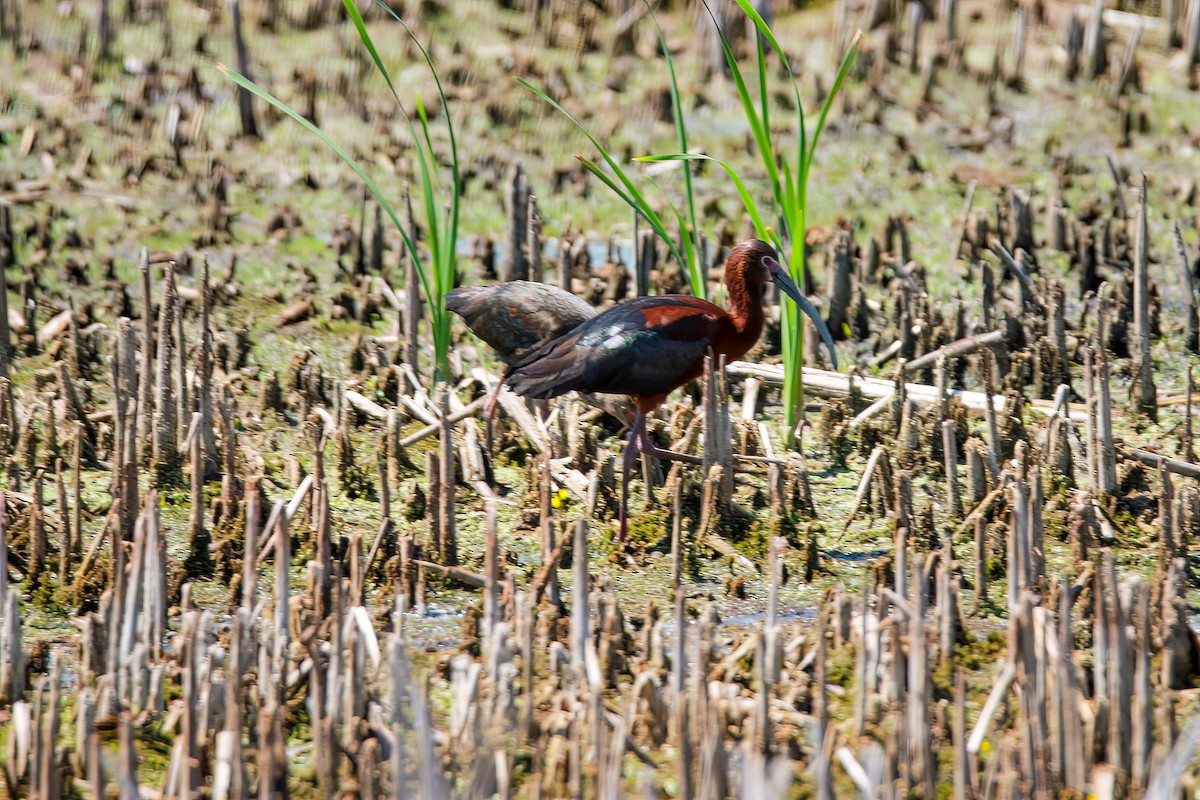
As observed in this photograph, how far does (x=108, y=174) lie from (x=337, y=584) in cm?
616

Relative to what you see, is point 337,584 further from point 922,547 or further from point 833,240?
point 833,240

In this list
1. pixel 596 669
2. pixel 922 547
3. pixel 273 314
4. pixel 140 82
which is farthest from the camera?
pixel 140 82

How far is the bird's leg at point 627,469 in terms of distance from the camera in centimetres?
565

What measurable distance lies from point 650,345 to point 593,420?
43.4 inches

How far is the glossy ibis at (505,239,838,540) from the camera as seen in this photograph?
5.74 meters

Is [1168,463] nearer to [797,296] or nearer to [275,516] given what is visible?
[797,296]

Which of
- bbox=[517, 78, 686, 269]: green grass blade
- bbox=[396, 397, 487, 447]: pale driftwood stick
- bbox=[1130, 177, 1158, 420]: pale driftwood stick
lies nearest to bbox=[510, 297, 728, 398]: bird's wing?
bbox=[517, 78, 686, 269]: green grass blade

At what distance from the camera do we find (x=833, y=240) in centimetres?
884

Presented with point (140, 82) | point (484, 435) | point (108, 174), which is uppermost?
point (140, 82)

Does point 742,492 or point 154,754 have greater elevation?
point 742,492

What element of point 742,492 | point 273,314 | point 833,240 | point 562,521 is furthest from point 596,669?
point 833,240

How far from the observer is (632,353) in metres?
5.71

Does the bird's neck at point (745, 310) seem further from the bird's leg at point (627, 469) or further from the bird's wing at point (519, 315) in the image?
the bird's wing at point (519, 315)

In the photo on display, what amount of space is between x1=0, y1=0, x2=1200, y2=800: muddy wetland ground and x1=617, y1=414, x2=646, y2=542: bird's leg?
109 mm
